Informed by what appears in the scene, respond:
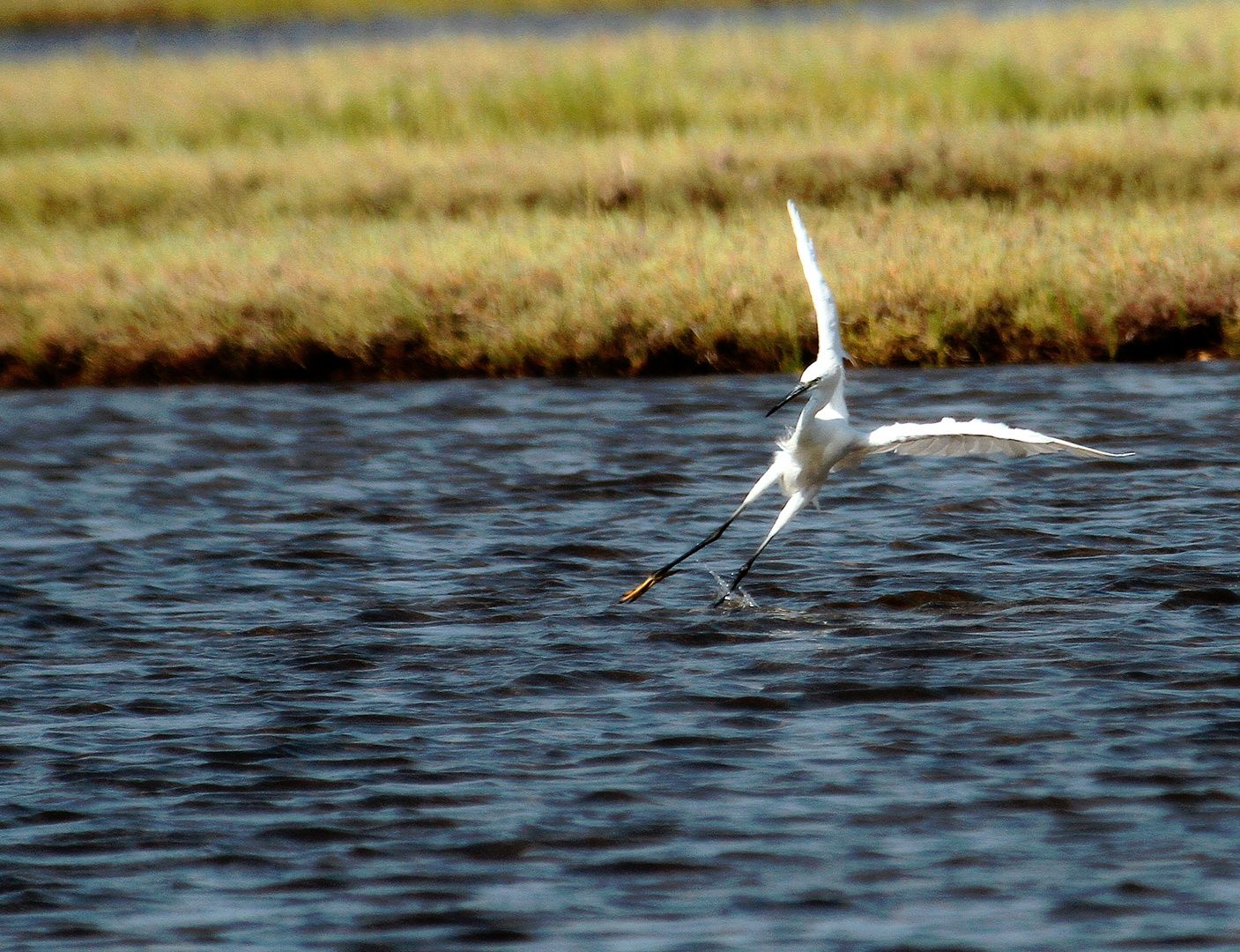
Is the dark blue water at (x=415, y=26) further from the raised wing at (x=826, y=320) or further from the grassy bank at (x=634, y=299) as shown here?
the raised wing at (x=826, y=320)

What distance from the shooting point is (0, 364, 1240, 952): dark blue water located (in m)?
4.96

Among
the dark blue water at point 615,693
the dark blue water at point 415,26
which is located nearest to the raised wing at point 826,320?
the dark blue water at point 615,693

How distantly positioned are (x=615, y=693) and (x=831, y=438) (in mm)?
1336

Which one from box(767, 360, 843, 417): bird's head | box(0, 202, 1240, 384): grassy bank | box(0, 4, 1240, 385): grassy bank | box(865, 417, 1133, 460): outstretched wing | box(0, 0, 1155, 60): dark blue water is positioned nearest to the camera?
box(865, 417, 1133, 460): outstretched wing

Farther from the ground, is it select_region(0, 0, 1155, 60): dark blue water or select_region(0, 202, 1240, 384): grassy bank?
select_region(0, 0, 1155, 60): dark blue water

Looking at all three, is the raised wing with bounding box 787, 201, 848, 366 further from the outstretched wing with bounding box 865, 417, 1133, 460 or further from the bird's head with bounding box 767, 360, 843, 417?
the outstretched wing with bounding box 865, 417, 1133, 460

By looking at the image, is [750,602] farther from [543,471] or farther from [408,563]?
[543,471]

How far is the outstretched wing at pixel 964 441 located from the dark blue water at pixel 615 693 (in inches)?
28.0

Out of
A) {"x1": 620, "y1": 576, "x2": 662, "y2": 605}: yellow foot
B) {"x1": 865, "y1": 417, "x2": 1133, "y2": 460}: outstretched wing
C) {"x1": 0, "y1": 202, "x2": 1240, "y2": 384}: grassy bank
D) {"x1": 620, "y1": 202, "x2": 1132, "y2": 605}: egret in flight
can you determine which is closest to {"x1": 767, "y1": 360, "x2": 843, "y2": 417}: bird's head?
{"x1": 620, "y1": 202, "x2": 1132, "y2": 605}: egret in flight

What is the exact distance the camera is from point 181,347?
1247 cm

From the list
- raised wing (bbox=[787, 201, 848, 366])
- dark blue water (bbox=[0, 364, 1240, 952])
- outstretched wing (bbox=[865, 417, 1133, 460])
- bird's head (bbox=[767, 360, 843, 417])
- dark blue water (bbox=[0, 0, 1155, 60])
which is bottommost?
dark blue water (bbox=[0, 364, 1240, 952])

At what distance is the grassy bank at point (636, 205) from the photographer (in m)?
11.9

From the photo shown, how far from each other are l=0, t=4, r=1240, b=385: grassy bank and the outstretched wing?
4.75 meters

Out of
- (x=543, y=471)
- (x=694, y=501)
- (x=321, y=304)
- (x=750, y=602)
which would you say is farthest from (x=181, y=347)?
(x=750, y=602)
